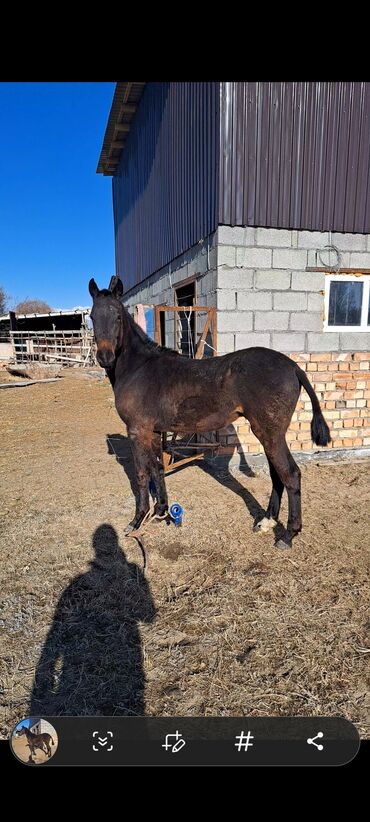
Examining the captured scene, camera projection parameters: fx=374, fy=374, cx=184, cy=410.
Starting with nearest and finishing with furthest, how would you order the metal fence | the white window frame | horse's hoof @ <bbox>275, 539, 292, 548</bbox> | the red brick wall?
horse's hoof @ <bbox>275, 539, 292, 548</bbox> → the white window frame → the red brick wall → the metal fence

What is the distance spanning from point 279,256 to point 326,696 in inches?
234

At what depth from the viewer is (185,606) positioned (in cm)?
304

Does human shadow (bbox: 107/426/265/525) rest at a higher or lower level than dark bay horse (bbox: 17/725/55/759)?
lower

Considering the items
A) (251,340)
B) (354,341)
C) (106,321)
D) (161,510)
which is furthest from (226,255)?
(161,510)

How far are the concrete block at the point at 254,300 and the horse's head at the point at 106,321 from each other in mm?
2895

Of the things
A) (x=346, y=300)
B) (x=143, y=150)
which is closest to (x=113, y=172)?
(x=143, y=150)

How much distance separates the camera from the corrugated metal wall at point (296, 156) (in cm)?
600

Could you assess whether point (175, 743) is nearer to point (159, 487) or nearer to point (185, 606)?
point (185, 606)

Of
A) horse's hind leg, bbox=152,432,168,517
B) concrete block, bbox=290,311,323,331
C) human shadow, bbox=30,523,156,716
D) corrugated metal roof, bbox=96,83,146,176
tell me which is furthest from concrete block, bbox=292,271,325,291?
corrugated metal roof, bbox=96,83,146,176

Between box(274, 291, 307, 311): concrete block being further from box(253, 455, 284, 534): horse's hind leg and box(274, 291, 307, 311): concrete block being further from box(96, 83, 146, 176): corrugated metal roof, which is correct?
box(96, 83, 146, 176): corrugated metal roof

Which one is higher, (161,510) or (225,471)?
(161,510)

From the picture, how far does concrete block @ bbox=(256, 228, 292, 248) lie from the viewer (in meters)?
6.15

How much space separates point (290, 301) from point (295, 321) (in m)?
0.35

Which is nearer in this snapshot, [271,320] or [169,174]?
[271,320]
